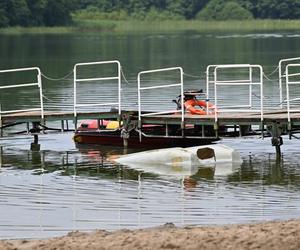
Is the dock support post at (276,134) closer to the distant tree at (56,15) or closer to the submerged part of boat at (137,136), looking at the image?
the submerged part of boat at (137,136)

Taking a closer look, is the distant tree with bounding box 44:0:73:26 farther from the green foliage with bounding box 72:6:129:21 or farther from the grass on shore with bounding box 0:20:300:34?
the green foliage with bounding box 72:6:129:21

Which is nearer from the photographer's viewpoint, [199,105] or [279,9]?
[199,105]

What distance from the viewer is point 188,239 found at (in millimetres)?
13914

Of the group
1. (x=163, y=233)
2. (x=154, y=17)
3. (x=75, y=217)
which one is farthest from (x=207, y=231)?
(x=154, y=17)

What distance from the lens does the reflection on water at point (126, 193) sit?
699 inches

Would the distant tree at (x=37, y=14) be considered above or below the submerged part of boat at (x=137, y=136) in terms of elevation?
above

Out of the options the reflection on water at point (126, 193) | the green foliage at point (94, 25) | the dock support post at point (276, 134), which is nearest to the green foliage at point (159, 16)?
the green foliage at point (94, 25)

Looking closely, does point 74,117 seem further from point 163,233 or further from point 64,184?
point 163,233

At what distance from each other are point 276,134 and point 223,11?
14640 cm

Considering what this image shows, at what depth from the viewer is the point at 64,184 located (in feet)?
72.1

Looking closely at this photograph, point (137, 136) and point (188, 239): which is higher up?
point (137, 136)

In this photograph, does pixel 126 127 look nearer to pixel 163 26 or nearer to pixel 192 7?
pixel 163 26

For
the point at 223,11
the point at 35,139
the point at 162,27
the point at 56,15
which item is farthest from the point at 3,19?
the point at 35,139

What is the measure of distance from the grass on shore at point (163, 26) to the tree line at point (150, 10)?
1.96 metres
